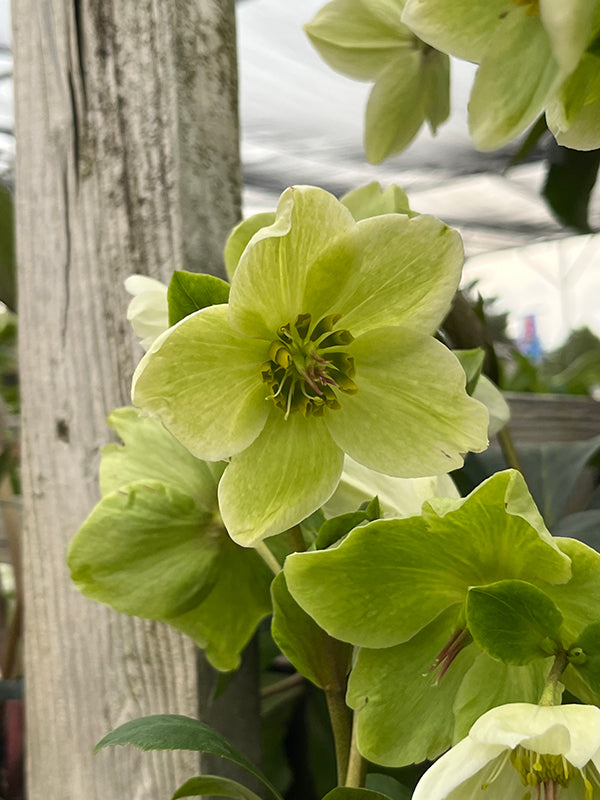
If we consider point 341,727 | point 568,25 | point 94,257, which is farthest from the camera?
point 94,257

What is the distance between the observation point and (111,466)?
313mm

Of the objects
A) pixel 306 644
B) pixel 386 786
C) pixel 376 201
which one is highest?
pixel 376 201

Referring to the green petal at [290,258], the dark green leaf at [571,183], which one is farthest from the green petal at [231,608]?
the dark green leaf at [571,183]

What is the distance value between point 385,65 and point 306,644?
23 centimetres

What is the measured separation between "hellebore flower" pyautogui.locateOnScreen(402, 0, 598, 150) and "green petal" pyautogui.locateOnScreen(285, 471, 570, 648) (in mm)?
95

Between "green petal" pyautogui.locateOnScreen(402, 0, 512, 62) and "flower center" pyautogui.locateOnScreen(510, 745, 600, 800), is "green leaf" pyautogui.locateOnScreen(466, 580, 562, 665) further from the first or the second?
"green petal" pyautogui.locateOnScreen(402, 0, 512, 62)

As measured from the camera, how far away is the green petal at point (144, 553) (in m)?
0.28

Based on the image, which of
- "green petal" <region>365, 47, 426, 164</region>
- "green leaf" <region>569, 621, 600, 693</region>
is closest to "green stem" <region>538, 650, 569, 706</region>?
"green leaf" <region>569, 621, 600, 693</region>

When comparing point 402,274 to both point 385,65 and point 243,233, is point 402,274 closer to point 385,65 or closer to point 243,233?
point 243,233

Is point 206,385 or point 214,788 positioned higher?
point 206,385

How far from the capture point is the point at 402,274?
0.21 metres

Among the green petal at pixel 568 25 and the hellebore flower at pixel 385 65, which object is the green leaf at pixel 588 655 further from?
the hellebore flower at pixel 385 65

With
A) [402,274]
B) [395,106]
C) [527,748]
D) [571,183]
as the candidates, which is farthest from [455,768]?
[571,183]

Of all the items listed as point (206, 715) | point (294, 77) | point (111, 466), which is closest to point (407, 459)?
point (111, 466)
